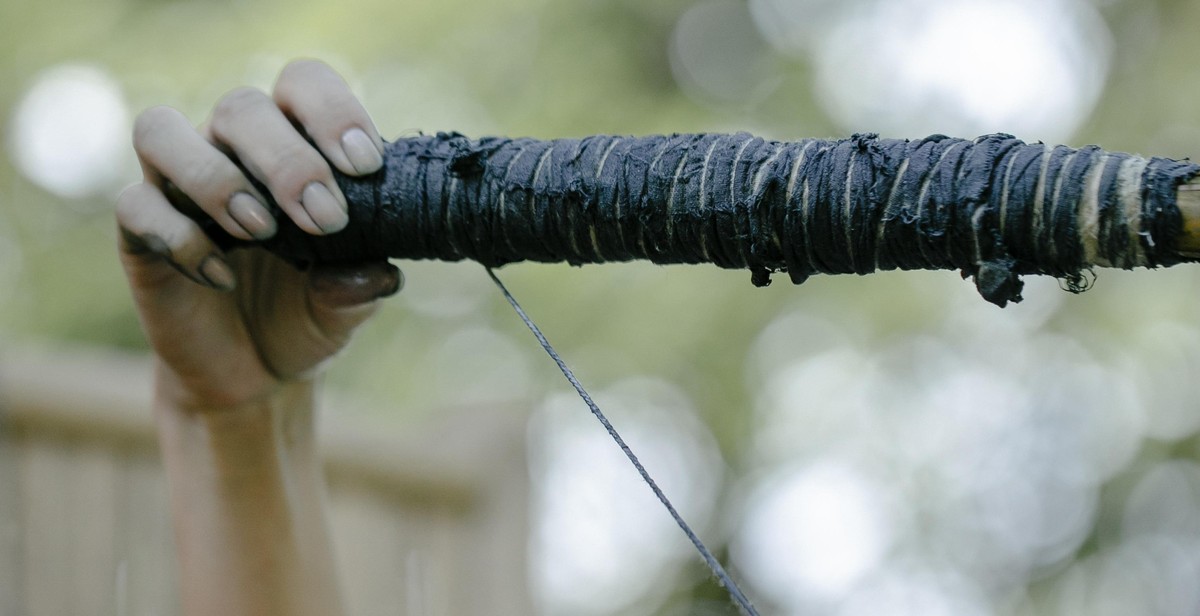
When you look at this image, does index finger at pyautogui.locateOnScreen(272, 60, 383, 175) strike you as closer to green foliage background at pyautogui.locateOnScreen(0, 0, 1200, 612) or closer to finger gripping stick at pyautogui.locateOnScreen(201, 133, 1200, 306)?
finger gripping stick at pyautogui.locateOnScreen(201, 133, 1200, 306)

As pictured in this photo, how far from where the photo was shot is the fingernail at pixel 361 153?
28.4 inches

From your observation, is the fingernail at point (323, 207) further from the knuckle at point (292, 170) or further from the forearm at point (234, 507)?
the forearm at point (234, 507)

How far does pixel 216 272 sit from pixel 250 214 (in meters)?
0.06

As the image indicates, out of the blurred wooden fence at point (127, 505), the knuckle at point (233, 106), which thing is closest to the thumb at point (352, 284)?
the knuckle at point (233, 106)

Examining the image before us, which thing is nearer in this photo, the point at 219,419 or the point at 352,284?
the point at 352,284

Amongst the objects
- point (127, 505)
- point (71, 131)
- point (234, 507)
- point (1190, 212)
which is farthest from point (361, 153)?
point (71, 131)

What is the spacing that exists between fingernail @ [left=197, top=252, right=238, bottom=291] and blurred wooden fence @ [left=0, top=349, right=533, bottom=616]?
73 centimetres

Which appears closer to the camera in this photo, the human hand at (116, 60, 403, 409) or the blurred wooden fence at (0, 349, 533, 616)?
the human hand at (116, 60, 403, 409)

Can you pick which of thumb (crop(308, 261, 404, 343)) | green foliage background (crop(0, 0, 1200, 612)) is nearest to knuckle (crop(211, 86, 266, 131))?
thumb (crop(308, 261, 404, 343))

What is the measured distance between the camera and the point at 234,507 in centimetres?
91

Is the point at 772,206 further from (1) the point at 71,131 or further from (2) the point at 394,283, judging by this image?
(1) the point at 71,131

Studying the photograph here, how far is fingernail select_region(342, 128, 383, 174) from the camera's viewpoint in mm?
720

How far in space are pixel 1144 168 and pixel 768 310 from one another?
10.1ft

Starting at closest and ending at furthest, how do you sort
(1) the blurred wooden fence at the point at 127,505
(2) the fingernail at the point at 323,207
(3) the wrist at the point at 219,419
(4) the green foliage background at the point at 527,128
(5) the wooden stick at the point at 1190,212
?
(5) the wooden stick at the point at 1190,212, (2) the fingernail at the point at 323,207, (3) the wrist at the point at 219,419, (1) the blurred wooden fence at the point at 127,505, (4) the green foliage background at the point at 527,128
